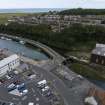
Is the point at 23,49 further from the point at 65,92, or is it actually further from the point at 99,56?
the point at 65,92

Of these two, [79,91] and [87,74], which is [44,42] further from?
[79,91]

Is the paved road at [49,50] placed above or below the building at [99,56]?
below

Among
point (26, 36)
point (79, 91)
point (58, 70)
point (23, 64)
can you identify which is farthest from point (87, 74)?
point (26, 36)

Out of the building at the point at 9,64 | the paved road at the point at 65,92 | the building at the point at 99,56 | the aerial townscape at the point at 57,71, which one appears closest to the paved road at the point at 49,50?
the aerial townscape at the point at 57,71

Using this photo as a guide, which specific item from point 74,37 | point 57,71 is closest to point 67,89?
point 57,71

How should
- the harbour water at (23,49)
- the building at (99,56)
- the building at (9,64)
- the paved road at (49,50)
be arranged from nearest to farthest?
the building at (9,64), the building at (99,56), the paved road at (49,50), the harbour water at (23,49)

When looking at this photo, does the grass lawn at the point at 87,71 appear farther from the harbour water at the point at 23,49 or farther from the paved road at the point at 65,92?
the harbour water at the point at 23,49

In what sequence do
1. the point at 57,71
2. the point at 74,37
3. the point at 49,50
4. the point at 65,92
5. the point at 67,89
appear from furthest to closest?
the point at 74,37 → the point at 49,50 → the point at 57,71 → the point at 67,89 → the point at 65,92

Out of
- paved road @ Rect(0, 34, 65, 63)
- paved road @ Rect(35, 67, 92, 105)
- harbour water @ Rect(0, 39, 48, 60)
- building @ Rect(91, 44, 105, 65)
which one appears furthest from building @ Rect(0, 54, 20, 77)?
building @ Rect(91, 44, 105, 65)
